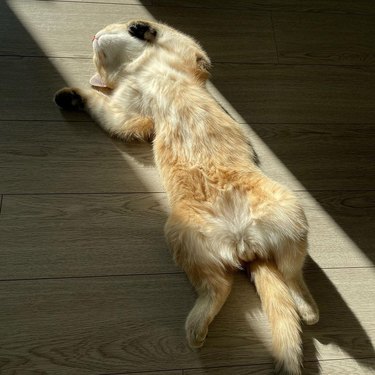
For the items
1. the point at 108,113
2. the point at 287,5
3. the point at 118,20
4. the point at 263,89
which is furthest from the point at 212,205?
the point at 287,5

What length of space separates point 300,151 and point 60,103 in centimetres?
82

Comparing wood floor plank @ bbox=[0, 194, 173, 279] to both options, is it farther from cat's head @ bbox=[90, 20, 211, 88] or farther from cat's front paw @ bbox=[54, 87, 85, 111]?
cat's head @ bbox=[90, 20, 211, 88]

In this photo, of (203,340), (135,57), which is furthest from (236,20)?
(203,340)

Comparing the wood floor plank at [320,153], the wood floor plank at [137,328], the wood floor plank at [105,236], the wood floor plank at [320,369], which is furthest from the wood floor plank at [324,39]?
the wood floor plank at [320,369]

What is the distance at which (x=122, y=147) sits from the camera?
1295 mm

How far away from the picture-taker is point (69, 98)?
1.30 metres

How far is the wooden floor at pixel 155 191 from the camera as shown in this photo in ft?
3.43

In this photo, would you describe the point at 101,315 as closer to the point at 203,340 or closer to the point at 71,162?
the point at 203,340

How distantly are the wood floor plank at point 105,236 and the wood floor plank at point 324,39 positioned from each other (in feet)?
2.09

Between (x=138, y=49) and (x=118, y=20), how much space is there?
0.29m

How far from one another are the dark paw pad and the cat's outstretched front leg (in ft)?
0.75

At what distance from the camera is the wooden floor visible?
1045 millimetres

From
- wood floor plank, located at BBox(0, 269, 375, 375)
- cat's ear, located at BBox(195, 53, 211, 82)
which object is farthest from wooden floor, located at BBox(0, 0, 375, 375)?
cat's ear, located at BBox(195, 53, 211, 82)

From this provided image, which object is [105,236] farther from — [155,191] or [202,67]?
[202,67]
